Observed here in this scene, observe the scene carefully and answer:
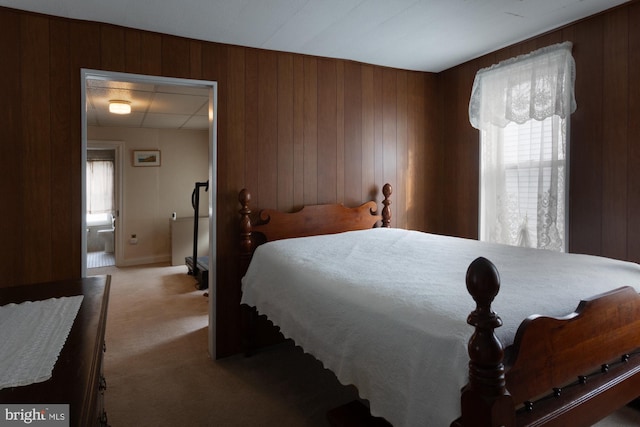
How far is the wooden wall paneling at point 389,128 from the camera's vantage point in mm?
3500

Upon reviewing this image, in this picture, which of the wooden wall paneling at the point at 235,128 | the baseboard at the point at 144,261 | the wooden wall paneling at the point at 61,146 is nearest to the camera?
the wooden wall paneling at the point at 61,146

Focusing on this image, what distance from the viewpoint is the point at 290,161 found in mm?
3072

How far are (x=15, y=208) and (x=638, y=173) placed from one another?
149 inches

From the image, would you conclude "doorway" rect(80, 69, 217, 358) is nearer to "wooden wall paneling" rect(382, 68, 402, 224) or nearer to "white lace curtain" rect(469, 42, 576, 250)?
"wooden wall paneling" rect(382, 68, 402, 224)

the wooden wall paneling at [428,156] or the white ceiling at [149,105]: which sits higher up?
the white ceiling at [149,105]

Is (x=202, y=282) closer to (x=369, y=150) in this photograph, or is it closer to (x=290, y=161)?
(x=290, y=161)

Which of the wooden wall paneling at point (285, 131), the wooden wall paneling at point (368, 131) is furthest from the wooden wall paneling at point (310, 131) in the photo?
the wooden wall paneling at point (368, 131)

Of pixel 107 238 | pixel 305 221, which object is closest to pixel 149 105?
pixel 305 221

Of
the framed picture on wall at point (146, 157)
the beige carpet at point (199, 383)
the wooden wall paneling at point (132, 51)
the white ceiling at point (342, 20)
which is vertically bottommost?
the beige carpet at point (199, 383)

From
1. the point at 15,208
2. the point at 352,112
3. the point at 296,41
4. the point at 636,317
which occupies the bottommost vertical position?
the point at 636,317

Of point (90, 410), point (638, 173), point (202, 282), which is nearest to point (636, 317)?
point (638, 173)

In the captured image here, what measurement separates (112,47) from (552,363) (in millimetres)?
2904

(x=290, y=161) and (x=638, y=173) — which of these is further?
(x=290, y=161)

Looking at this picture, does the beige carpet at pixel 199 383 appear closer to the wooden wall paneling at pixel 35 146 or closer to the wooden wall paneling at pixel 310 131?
the wooden wall paneling at pixel 35 146
